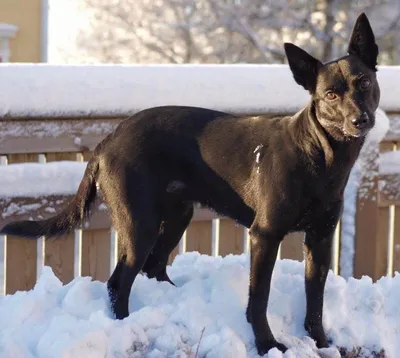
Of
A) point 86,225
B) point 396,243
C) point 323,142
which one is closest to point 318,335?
point 323,142

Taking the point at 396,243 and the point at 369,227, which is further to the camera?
the point at 396,243

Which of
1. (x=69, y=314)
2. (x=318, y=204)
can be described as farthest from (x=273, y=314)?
(x=69, y=314)

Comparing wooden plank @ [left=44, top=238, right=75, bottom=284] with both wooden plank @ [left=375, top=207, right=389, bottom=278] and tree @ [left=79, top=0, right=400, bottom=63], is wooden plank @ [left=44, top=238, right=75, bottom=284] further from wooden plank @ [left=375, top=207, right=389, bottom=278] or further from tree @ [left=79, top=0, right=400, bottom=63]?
tree @ [left=79, top=0, right=400, bottom=63]

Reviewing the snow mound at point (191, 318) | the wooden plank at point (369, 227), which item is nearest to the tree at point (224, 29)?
the wooden plank at point (369, 227)

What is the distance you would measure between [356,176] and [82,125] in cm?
Result: 167

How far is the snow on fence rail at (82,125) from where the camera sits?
14.9 ft

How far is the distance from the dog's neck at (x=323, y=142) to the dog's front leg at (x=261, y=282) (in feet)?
1.13

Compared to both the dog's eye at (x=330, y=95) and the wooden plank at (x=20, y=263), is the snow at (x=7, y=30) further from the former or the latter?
the dog's eye at (x=330, y=95)

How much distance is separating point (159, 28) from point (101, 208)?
14510mm

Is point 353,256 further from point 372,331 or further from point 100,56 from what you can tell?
point 100,56

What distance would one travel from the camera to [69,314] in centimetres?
353

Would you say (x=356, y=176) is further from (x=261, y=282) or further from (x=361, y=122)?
(x=361, y=122)

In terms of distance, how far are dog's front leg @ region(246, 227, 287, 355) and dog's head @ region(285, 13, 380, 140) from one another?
47cm

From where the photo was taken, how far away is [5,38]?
12.3 meters
